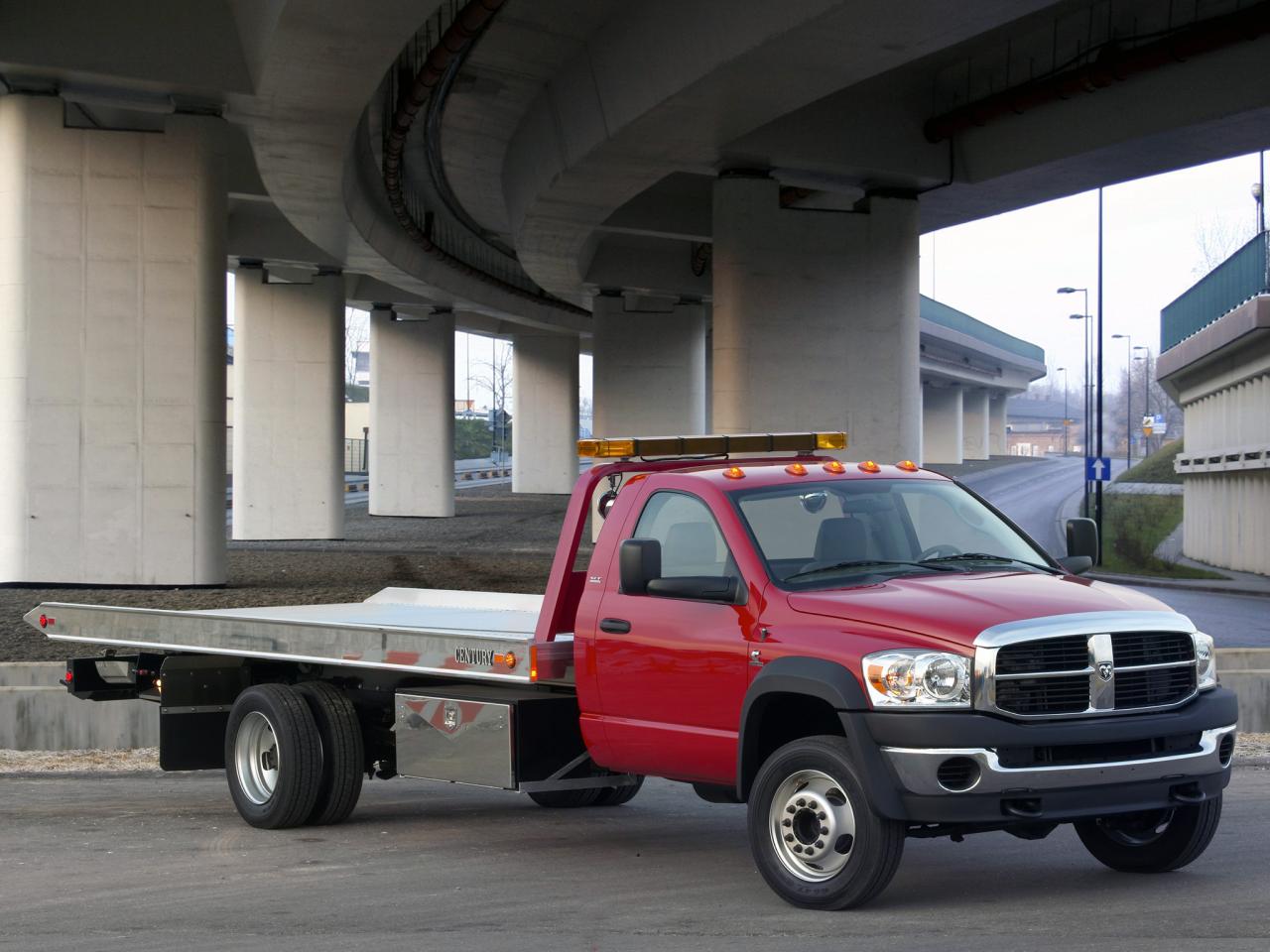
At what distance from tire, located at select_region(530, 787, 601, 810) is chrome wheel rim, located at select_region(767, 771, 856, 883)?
3.41m

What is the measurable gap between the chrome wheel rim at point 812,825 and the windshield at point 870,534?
3.00 ft

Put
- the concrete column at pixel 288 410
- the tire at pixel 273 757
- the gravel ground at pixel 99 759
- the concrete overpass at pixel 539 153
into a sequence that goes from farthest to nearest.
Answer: the concrete column at pixel 288 410, the concrete overpass at pixel 539 153, the gravel ground at pixel 99 759, the tire at pixel 273 757

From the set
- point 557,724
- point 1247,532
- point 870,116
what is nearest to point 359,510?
point 1247,532

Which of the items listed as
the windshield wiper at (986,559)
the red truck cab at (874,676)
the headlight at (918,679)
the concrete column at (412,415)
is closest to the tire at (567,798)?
the red truck cab at (874,676)

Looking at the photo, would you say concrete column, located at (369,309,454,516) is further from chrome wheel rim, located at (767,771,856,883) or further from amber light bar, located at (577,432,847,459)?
chrome wheel rim, located at (767,771,856,883)

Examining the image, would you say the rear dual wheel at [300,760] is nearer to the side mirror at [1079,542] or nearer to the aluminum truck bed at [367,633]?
the aluminum truck bed at [367,633]

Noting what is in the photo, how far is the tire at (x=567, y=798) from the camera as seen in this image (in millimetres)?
10570

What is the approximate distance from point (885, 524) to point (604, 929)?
2.44 m

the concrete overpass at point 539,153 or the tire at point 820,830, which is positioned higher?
the concrete overpass at point 539,153

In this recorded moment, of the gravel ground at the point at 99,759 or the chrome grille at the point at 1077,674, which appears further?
the gravel ground at the point at 99,759

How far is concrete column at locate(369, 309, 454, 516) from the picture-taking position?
188 ft

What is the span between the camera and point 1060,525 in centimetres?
5747

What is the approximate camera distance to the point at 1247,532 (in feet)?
135

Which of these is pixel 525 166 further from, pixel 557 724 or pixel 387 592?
pixel 557 724
